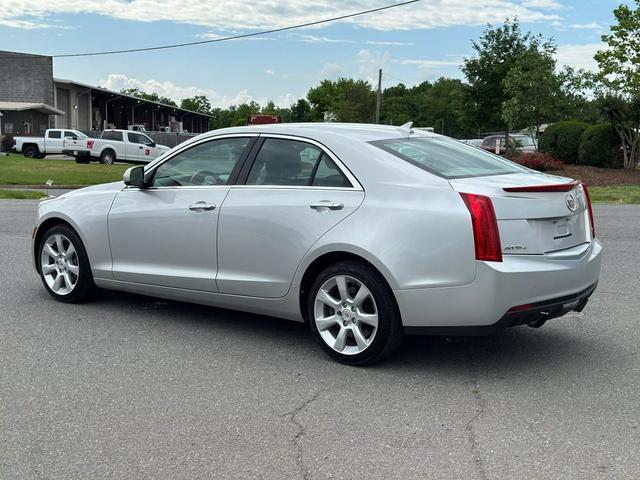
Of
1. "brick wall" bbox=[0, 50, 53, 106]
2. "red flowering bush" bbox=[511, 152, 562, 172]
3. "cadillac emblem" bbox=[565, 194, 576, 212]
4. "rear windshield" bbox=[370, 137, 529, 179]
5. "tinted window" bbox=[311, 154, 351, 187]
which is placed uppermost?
"brick wall" bbox=[0, 50, 53, 106]

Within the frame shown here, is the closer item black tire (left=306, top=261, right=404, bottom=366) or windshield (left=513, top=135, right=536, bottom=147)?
black tire (left=306, top=261, right=404, bottom=366)

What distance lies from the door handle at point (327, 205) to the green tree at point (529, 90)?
30922 millimetres

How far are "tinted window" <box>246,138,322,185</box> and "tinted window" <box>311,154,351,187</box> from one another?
0.20ft

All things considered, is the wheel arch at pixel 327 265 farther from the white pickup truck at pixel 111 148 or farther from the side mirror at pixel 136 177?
the white pickup truck at pixel 111 148

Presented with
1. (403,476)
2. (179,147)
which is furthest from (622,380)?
(179,147)

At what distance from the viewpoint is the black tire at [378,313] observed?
4.87 metres

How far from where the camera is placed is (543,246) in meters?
4.78

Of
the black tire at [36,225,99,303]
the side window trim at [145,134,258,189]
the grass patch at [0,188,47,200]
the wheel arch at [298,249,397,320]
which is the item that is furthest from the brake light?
the grass patch at [0,188,47,200]

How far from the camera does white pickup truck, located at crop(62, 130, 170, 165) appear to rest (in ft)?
123

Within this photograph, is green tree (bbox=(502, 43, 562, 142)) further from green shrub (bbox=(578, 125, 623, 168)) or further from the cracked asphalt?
the cracked asphalt

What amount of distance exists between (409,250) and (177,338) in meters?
2.09

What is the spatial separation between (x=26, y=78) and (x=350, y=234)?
60.8 meters

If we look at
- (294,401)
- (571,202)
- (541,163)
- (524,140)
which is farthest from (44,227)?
(524,140)

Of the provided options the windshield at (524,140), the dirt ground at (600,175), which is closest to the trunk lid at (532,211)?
the dirt ground at (600,175)
